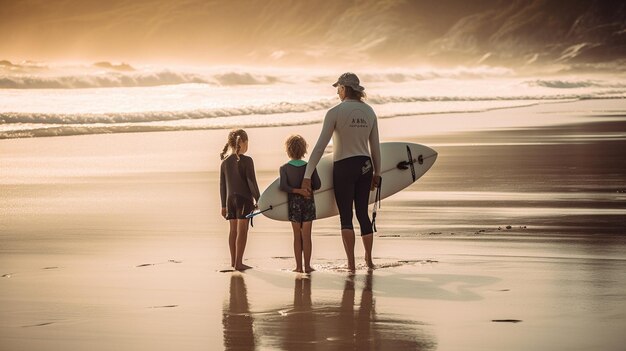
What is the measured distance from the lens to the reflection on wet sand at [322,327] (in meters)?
6.43

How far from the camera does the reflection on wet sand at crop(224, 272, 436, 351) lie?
6.43m

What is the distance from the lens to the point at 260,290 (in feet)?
26.7

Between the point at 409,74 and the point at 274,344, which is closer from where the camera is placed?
the point at 274,344

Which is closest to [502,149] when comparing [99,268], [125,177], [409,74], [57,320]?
[125,177]

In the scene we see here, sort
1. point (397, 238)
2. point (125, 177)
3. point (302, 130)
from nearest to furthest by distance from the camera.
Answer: point (397, 238) < point (125, 177) < point (302, 130)

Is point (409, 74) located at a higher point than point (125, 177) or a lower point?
higher

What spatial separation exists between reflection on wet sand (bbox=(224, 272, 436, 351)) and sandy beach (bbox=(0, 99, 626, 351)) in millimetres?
16

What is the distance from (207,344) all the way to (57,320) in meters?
1.10

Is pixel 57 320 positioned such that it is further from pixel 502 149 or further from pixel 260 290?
pixel 502 149

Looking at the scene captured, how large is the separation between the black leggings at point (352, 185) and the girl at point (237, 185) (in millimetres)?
632

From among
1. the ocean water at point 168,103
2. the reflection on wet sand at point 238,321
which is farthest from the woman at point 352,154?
the ocean water at point 168,103

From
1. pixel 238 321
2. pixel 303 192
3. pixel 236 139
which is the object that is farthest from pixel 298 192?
pixel 238 321

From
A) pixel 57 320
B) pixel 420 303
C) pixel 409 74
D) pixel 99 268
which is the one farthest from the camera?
pixel 409 74

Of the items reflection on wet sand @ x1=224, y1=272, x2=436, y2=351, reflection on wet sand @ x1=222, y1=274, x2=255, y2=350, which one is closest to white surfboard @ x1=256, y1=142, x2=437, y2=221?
reflection on wet sand @ x1=222, y1=274, x2=255, y2=350
